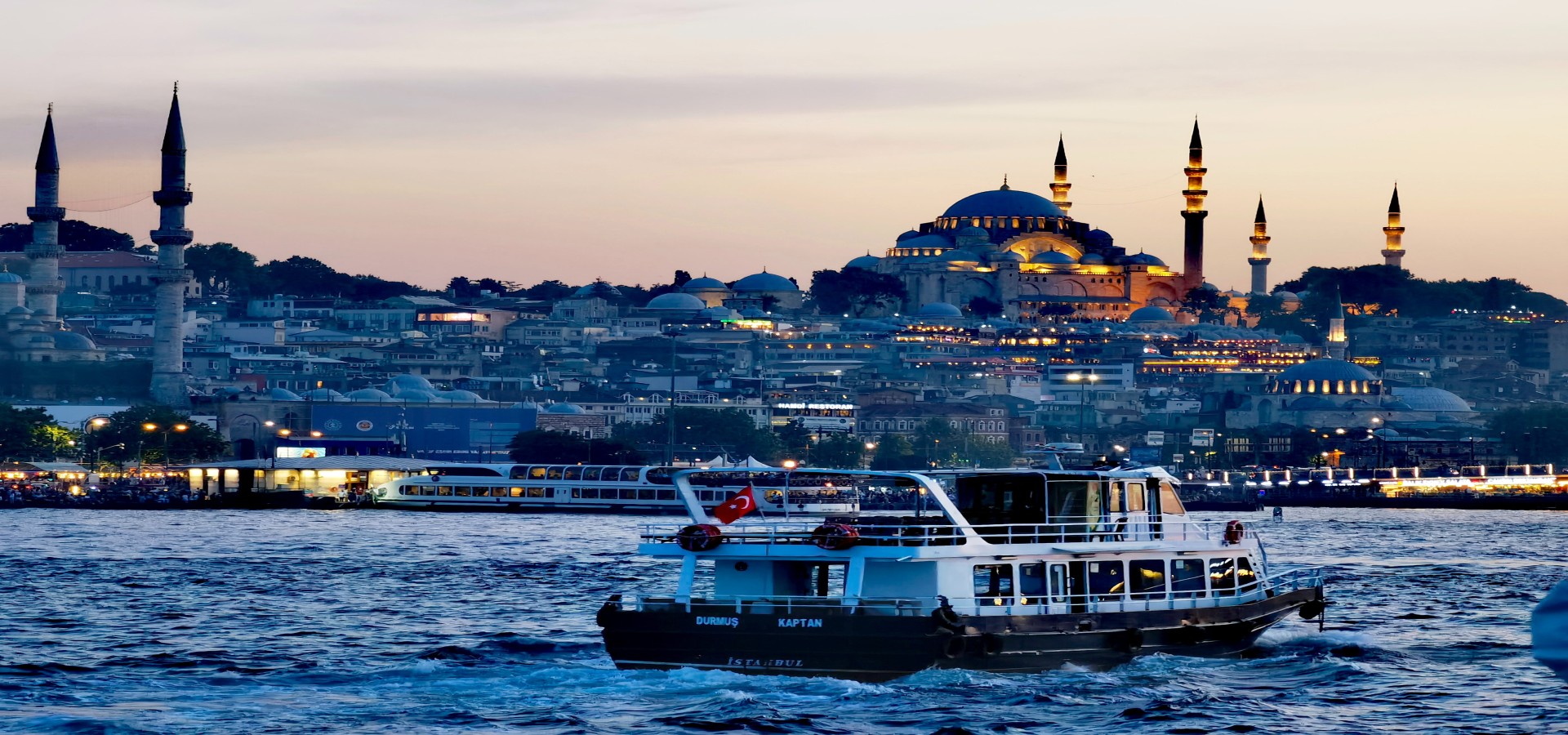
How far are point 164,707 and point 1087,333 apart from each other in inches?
6685

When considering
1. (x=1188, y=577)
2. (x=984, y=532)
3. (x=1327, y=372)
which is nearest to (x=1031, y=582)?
(x=984, y=532)

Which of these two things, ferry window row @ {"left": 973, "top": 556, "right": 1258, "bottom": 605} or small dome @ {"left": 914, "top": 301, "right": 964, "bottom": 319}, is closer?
ferry window row @ {"left": 973, "top": 556, "right": 1258, "bottom": 605}

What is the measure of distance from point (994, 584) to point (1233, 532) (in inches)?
153

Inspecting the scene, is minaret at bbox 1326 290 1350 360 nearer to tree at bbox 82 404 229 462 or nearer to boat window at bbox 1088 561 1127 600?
tree at bbox 82 404 229 462

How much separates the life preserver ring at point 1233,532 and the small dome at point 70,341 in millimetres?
119040

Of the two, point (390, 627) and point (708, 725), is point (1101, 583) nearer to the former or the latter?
point (708, 725)

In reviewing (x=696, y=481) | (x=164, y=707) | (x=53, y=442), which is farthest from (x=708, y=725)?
(x=53, y=442)

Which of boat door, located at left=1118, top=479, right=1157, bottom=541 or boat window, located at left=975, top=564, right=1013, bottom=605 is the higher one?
boat door, located at left=1118, top=479, right=1157, bottom=541

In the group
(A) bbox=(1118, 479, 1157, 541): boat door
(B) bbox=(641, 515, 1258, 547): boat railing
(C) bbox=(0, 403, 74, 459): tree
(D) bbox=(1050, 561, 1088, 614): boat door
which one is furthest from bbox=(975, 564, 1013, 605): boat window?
(C) bbox=(0, 403, 74, 459): tree

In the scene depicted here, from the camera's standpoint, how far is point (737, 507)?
25469 millimetres

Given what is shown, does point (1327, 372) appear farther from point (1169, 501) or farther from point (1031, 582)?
point (1031, 582)

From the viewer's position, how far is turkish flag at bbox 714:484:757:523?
83.1 feet

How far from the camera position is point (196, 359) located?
16625 centimetres

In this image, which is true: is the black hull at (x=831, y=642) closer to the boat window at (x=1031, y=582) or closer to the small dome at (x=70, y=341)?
the boat window at (x=1031, y=582)
